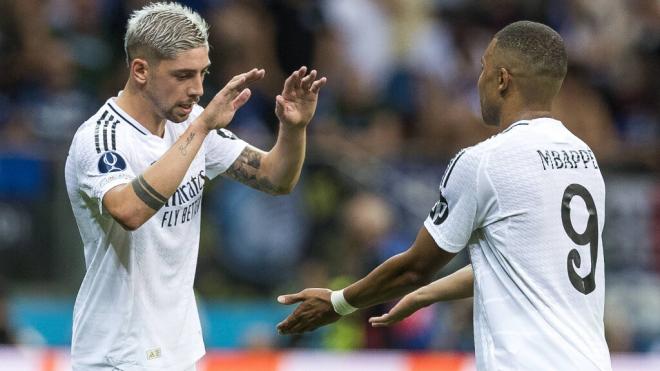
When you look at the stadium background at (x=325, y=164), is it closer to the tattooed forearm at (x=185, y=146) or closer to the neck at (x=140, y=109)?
the neck at (x=140, y=109)

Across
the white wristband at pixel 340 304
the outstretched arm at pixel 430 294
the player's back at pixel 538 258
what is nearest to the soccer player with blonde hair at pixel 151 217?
the white wristband at pixel 340 304

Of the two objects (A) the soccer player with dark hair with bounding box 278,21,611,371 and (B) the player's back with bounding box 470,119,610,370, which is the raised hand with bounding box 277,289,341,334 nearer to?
(A) the soccer player with dark hair with bounding box 278,21,611,371

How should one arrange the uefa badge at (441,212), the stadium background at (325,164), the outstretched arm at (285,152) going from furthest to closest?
the stadium background at (325,164) → the outstretched arm at (285,152) → the uefa badge at (441,212)

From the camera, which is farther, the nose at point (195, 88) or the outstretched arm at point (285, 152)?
the outstretched arm at point (285, 152)

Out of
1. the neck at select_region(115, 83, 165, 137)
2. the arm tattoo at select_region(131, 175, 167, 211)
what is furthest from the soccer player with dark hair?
the neck at select_region(115, 83, 165, 137)

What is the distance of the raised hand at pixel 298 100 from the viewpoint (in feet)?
20.8

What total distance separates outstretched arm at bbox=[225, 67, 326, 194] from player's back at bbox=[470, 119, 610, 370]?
119 centimetres

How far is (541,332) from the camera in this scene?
211 inches

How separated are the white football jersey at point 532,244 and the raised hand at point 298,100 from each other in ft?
3.53

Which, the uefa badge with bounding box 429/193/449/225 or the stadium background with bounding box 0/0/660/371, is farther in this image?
the stadium background with bounding box 0/0/660/371

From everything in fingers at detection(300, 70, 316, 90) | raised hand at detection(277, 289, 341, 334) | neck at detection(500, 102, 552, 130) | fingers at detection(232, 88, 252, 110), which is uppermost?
fingers at detection(300, 70, 316, 90)

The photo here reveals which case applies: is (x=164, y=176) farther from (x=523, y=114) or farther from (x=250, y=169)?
(x=523, y=114)

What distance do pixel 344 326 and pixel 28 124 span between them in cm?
304

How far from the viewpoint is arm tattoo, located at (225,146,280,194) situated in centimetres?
666
